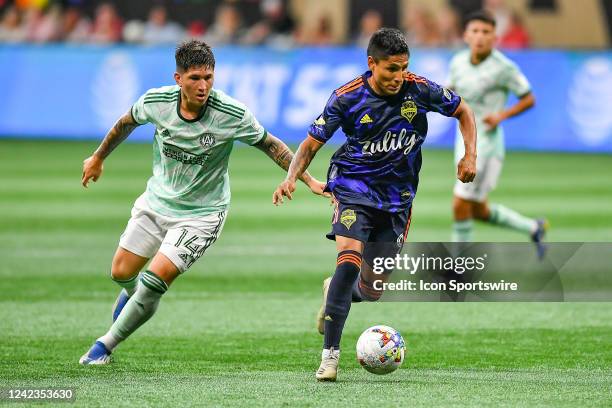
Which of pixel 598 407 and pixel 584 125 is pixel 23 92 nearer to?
pixel 584 125

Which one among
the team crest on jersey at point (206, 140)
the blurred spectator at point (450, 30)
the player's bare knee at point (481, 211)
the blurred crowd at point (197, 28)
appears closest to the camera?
the team crest on jersey at point (206, 140)

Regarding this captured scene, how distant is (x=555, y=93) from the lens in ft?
76.1

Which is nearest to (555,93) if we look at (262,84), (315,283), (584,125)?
(584,125)

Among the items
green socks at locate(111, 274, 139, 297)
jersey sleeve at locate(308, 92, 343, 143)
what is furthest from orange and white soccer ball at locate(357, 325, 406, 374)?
green socks at locate(111, 274, 139, 297)

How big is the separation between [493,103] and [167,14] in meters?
19.0

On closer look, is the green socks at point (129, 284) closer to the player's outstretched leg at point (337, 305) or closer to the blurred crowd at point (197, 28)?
the player's outstretched leg at point (337, 305)

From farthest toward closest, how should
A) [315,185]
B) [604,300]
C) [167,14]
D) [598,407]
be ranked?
1. [167,14]
2. [604,300]
3. [315,185]
4. [598,407]

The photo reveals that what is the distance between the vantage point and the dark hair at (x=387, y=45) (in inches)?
302

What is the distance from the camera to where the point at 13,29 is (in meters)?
28.2

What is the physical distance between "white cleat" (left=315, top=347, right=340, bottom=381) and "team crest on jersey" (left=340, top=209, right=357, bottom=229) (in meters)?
0.79

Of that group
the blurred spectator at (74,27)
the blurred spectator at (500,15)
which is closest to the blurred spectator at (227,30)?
the blurred spectator at (74,27)

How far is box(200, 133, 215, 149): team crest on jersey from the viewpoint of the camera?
326 inches

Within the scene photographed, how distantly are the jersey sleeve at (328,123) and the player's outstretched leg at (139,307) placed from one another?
4.02ft

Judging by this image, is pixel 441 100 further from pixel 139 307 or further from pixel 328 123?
pixel 139 307
